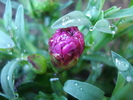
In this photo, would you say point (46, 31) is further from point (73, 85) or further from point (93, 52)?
point (73, 85)

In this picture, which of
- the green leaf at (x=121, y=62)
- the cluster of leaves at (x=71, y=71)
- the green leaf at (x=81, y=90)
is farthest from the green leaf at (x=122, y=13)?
the green leaf at (x=81, y=90)

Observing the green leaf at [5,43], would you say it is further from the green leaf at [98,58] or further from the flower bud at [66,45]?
the green leaf at [98,58]

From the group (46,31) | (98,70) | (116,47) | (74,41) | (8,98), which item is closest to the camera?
(74,41)

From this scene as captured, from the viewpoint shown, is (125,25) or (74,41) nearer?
(74,41)

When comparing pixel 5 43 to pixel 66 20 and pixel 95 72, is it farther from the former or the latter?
pixel 95 72

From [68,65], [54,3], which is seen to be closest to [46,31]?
[54,3]

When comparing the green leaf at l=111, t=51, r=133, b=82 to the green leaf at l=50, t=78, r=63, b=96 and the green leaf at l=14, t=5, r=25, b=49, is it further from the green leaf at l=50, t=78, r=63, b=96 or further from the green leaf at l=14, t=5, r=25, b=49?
the green leaf at l=14, t=5, r=25, b=49
